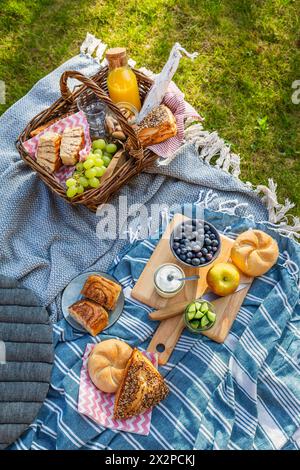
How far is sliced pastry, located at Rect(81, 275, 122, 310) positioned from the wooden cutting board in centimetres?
12

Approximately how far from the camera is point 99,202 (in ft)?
9.18

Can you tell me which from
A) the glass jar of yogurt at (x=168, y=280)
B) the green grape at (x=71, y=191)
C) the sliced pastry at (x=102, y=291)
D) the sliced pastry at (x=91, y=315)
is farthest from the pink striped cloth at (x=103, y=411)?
the green grape at (x=71, y=191)

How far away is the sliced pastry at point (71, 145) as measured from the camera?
2.73 metres

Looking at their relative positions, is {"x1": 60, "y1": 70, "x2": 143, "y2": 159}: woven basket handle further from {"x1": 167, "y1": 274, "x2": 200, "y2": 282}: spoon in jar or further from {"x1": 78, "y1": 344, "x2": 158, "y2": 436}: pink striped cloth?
{"x1": 78, "y1": 344, "x2": 158, "y2": 436}: pink striped cloth

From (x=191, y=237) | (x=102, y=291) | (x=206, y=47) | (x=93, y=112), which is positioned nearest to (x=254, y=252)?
(x=191, y=237)

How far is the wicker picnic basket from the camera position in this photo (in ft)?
8.60

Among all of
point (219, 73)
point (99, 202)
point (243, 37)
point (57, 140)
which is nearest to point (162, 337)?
point (99, 202)

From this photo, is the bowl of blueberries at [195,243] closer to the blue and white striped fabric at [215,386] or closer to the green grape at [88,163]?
the blue and white striped fabric at [215,386]

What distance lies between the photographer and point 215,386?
8.34ft

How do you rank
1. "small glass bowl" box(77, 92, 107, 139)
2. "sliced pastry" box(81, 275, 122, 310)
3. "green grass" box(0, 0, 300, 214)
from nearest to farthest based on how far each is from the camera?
"sliced pastry" box(81, 275, 122, 310)
"small glass bowl" box(77, 92, 107, 139)
"green grass" box(0, 0, 300, 214)

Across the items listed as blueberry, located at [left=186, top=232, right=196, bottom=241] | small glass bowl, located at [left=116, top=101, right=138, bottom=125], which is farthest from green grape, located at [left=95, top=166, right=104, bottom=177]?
blueberry, located at [left=186, top=232, right=196, bottom=241]

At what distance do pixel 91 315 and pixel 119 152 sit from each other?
91cm

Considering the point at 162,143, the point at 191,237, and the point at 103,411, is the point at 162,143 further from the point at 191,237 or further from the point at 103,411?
the point at 103,411
